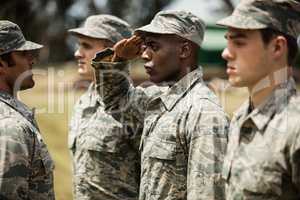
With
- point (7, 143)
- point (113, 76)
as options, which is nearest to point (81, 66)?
point (113, 76)

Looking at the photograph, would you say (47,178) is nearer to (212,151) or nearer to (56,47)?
(212,151)

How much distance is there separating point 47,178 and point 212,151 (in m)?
1.10

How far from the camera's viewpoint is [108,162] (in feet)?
17.3

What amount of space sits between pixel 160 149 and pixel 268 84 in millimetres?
1146

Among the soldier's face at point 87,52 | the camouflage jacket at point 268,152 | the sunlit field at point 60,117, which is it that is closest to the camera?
the camouflage jacket at point 268,152

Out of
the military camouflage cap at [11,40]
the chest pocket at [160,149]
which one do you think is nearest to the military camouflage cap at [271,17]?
the chest pocket at [160,149]

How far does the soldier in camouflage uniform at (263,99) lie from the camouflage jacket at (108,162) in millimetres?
1867

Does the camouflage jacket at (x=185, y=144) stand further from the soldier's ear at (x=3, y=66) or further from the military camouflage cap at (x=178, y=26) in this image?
the soldier's ear at (x=3, y=66)

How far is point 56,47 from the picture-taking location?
30766mm

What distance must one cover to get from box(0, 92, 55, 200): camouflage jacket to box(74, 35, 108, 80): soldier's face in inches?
62.0

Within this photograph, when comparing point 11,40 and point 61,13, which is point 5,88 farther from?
point 61,13

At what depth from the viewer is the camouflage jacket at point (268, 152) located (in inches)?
125

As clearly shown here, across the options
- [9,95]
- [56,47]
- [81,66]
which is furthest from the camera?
[56,47]

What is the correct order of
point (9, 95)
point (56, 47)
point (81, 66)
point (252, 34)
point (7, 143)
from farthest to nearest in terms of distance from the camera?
point (56, 47) < point (81, 66) < point (9, 95) < point (7, 143) < point (252, 34)
